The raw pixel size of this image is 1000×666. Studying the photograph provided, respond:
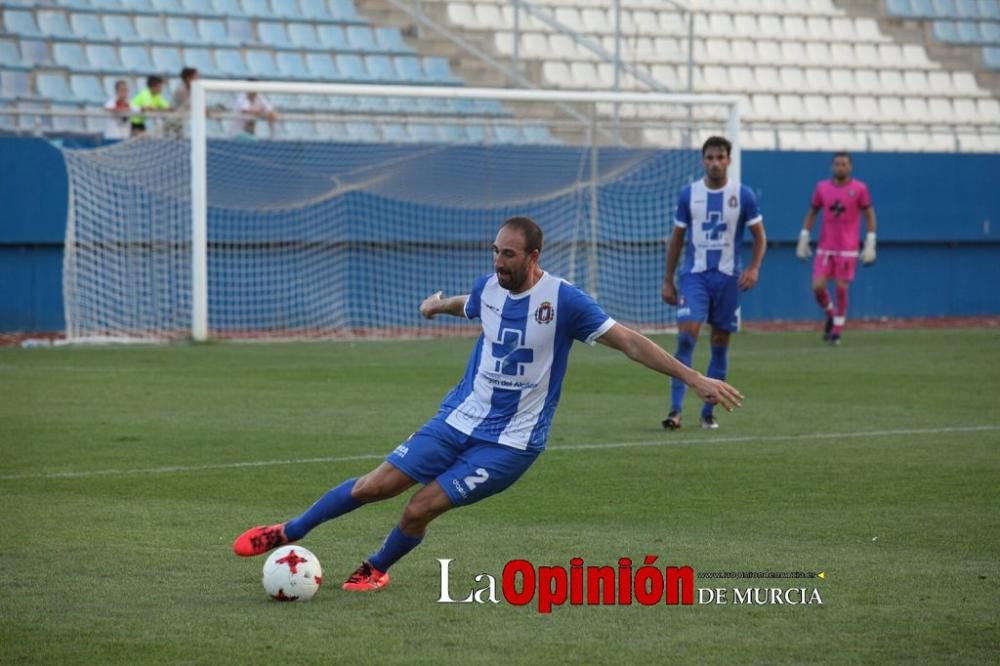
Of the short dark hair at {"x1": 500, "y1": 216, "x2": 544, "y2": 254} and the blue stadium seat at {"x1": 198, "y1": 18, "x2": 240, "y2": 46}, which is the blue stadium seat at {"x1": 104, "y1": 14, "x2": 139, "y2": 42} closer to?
the blue stadium seat at {"x1": 198, "y1": 18, "x2": 240, "y2": 46}

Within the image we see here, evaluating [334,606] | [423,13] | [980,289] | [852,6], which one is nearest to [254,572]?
[334,606]

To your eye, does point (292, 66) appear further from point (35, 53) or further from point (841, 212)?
point (841, 212)

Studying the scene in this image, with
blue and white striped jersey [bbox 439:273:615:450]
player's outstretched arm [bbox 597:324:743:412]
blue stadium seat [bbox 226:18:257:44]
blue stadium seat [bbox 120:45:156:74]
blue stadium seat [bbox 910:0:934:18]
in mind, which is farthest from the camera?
blue stadium seat [bbox 910:0:934:18]

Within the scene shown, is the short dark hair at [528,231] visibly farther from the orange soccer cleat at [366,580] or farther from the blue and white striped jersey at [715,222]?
the blue and white striped jersey at [715,222]

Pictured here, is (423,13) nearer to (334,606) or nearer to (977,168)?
(977,168)

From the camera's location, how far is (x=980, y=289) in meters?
28.6

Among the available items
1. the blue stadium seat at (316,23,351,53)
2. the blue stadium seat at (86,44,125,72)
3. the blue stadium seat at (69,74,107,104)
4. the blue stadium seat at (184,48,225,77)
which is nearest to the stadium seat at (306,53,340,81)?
the blue stadium seat at (316,23,351,53)

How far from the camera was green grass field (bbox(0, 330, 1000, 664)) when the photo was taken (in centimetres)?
592

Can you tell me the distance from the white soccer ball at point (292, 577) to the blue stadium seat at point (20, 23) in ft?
60.6

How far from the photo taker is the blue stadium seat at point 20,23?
23.4 metres

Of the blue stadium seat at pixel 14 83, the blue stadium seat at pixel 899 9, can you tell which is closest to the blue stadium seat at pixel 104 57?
the blue stadium seat at pixel 14 83

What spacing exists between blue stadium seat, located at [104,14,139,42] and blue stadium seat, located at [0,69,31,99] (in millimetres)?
1791

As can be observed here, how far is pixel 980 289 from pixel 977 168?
82.6 inches

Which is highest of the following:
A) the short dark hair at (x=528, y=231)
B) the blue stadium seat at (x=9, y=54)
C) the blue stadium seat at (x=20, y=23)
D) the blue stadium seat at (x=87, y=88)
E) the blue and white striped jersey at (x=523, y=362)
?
the blue stadium seat at (x=20, y=23)
